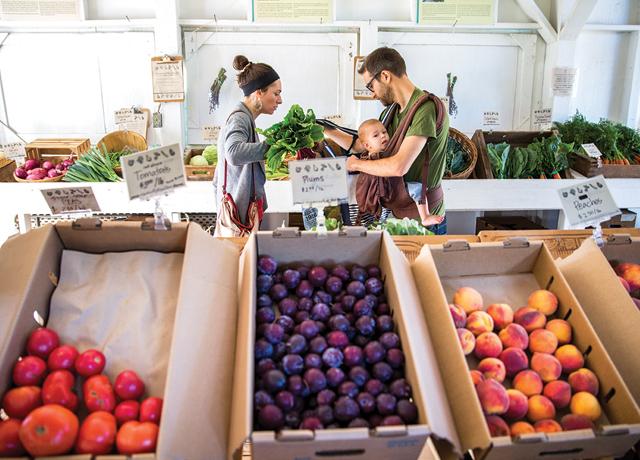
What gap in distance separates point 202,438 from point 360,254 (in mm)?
682

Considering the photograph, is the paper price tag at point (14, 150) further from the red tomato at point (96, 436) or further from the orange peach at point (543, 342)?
the orange peach at point (543, 342)

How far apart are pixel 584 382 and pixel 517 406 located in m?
0.19

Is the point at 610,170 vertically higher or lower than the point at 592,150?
lower

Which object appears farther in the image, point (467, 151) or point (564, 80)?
point (564, 80)

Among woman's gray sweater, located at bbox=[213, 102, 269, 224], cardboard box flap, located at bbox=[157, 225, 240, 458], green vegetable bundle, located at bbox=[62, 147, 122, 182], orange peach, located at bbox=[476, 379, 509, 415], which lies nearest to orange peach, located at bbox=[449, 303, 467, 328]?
orange peach, located at bbox=[476, 379, 509, 415]

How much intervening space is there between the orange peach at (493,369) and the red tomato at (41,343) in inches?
39.7

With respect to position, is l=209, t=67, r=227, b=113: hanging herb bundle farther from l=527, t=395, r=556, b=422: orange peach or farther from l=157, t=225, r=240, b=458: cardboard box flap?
l=527, t=395, r=556, b=422: orange peach

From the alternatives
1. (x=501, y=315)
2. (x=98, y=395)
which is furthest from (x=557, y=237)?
(x=98, y=395)

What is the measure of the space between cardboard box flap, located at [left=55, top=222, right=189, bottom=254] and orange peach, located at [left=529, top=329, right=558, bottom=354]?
0.95m

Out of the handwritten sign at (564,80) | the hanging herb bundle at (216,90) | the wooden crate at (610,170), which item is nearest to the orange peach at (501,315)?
the wooden crate at (610,170)

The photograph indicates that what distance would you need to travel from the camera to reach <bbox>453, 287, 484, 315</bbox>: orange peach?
1401 millimetres

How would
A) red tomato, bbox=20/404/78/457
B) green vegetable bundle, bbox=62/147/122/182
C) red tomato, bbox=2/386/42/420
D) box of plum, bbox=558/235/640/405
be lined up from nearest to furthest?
red tomato, bbox=20/404/78/457, red tomato, bbox=2/386/42/420, box of plum, bbox=558/235/640/405, green vegetable bundle, bbox=62/147/122/182

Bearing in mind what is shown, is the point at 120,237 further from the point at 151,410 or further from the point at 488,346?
the point at 488,346

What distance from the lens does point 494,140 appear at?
402cm
